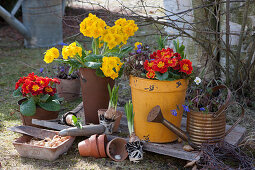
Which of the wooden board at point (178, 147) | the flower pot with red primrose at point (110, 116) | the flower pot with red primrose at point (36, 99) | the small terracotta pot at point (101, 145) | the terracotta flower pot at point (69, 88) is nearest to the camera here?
the wooden board at point (178, 147)

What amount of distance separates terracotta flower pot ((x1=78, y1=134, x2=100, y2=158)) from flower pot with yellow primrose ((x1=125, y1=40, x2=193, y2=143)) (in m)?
0.34

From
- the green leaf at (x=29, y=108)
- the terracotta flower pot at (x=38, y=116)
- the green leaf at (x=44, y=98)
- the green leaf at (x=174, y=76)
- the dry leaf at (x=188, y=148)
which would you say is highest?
the green leaf at (x=174, y=76)

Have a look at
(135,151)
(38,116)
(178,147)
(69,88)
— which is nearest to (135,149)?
(135,151)

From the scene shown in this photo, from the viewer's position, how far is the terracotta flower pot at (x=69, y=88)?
10.9 ft

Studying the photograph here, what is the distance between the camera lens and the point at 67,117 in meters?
2.59

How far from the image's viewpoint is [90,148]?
7.45 feet

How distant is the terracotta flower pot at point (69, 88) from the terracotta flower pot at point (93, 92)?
721 millimetres

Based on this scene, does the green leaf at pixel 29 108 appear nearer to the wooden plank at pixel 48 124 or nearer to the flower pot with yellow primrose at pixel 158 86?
the wooden plank at pixel 48 124

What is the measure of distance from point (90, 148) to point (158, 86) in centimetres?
62

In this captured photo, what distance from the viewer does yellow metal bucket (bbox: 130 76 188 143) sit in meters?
2.23

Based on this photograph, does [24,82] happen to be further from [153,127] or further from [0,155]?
[153,127]

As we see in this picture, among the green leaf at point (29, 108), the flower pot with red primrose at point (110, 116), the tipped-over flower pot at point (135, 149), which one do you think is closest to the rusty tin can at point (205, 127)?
the tipped-over flower pot at point (135, 149)

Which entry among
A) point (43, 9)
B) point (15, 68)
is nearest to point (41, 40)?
point (43, 9)

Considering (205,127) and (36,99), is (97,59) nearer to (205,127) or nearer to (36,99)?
(36,99)
